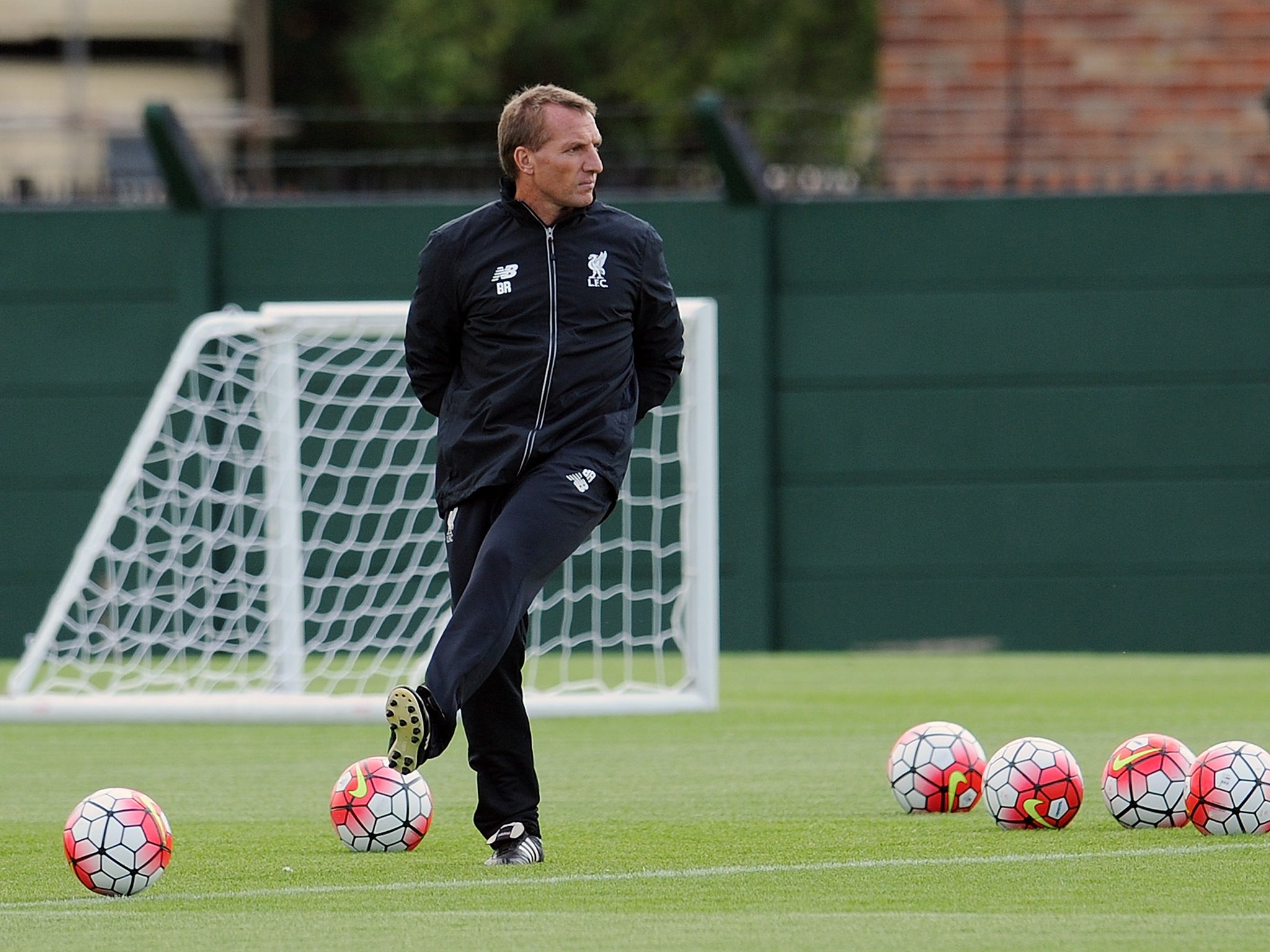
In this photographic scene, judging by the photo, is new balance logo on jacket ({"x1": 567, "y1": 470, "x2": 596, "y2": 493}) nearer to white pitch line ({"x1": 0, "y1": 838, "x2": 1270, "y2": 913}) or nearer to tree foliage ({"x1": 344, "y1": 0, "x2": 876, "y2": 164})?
white pitch line ({"x1": 0, "y1": 838, "x2": 1270, "y2": 913})

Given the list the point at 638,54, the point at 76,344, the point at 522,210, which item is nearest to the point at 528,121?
the point at 522,210

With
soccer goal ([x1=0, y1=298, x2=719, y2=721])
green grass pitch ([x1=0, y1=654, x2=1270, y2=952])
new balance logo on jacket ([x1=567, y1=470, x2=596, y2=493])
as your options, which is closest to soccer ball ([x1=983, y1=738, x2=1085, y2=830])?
green grass pitch ([x1=0, y1=654, x2=1270, y2=952])

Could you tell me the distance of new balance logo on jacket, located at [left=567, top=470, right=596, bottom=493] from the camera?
6.66 meters

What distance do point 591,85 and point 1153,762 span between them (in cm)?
2816

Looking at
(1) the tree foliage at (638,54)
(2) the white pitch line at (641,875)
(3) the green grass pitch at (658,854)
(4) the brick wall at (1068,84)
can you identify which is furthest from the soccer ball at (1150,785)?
(1) the tree foliage at (638,54)

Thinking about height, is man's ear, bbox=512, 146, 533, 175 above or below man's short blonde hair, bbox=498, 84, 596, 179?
below

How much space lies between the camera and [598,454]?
6742 millimetres

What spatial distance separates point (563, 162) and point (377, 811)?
199 cm

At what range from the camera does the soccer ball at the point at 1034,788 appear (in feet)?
23.6

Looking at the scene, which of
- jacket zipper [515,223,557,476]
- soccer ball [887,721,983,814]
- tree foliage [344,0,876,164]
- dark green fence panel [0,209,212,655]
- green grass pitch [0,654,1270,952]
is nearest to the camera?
green grass pitch [0,654,1270,952]

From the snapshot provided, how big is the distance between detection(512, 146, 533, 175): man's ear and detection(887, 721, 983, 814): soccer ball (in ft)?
→ 7.40

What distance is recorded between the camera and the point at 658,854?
6898 millimetres

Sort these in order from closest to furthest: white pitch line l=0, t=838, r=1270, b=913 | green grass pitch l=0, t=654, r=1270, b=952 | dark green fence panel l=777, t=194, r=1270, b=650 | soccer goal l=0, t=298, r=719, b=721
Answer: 1. green grass pitch l=0, t=654, r=1270, b=952
2. white pitch line l=0, t=838, r=1270, b=913
3. soccer goal l=0, t=298, r=719, b=721
4. dark green fence panel l=777, t=194, r=1270, b=650

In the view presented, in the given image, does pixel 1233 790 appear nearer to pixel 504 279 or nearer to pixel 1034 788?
pixel 1034 788
